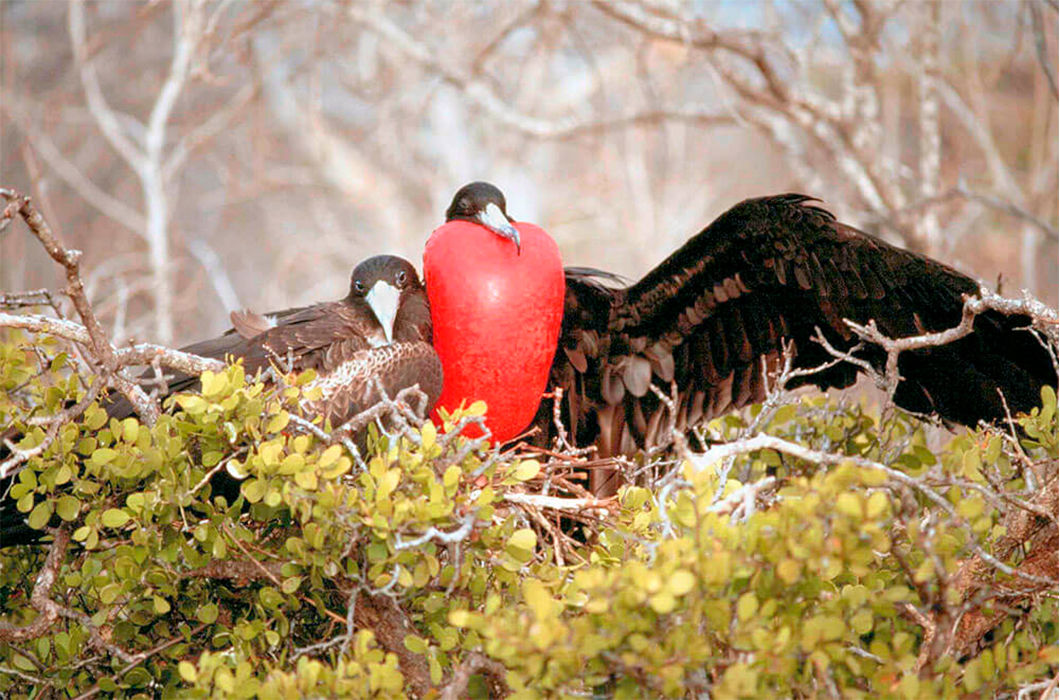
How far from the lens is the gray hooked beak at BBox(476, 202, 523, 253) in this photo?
2.89 m

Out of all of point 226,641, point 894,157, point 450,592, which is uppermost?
point 894,157

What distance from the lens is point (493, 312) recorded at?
114 inches

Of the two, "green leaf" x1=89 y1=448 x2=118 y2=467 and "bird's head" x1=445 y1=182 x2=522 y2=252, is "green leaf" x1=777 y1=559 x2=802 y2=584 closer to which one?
"green leaf" x1=89 y1=448 x2=118 y2=467

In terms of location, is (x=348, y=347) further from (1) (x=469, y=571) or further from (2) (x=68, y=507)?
(1) (x=469, y=571)

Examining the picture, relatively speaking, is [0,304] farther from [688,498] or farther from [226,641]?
[688,498]

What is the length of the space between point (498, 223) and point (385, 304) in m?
0.36

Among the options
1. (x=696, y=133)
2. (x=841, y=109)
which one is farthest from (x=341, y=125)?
(x=841, y=109)

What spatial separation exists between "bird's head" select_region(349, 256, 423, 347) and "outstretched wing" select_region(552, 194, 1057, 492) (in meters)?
0.50

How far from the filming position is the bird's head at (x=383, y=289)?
293 centimetres

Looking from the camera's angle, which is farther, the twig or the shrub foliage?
the twig

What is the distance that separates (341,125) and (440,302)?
26.6ft

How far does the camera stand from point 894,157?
5719 millimetres

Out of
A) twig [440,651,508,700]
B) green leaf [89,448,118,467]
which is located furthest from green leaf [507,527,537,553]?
green leaf [89,448,118,467]

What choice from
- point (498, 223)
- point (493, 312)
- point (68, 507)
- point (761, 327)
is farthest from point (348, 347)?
point (761, 327)
